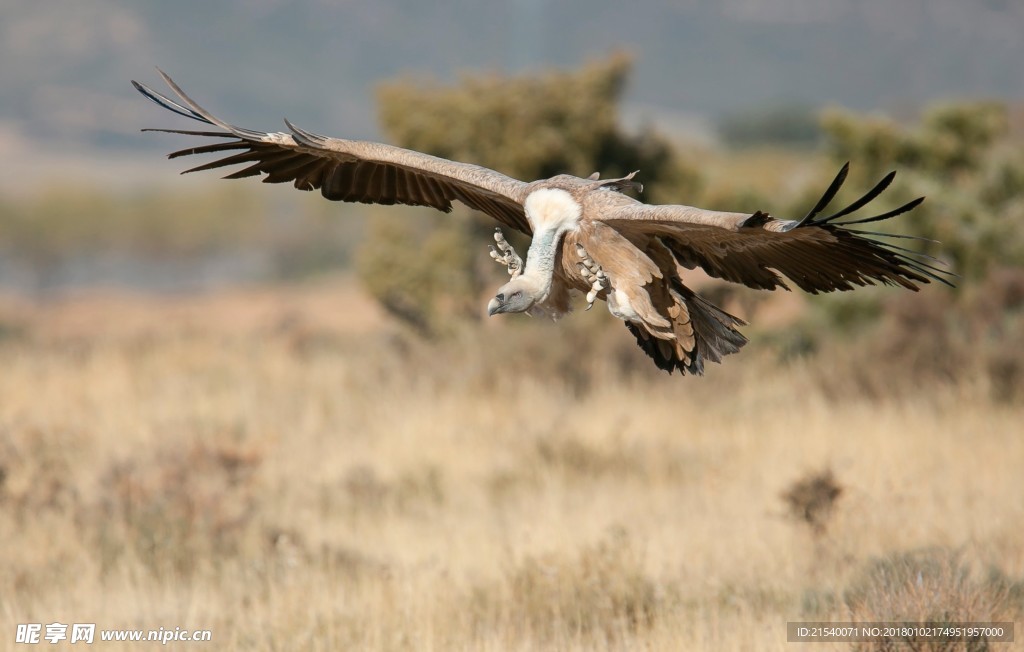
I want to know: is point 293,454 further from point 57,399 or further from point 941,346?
point 941,346

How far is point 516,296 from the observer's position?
553cm

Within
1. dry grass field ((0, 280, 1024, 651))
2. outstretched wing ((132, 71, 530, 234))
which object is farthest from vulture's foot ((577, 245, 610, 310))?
dry grass field ((0, 280, 1024, 651))

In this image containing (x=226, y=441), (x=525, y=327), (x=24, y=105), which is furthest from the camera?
(x=24, y=105)

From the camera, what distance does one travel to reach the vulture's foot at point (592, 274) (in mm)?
5633

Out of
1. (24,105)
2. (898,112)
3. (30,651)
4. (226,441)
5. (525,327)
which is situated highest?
(24,105)

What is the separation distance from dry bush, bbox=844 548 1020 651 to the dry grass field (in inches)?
0.7

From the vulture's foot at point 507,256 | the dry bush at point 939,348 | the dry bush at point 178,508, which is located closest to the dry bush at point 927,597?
the vulture's foot at point 507,256

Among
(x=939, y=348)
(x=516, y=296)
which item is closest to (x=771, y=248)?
(x=516, y=296)

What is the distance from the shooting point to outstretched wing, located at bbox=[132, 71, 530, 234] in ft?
20.5

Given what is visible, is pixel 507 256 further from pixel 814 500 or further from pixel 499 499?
pixel 499 499

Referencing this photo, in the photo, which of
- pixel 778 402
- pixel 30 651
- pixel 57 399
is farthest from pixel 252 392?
pixel 30 651

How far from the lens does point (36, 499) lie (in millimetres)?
7941

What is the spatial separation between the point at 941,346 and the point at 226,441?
678cm

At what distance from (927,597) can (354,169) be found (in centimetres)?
390
